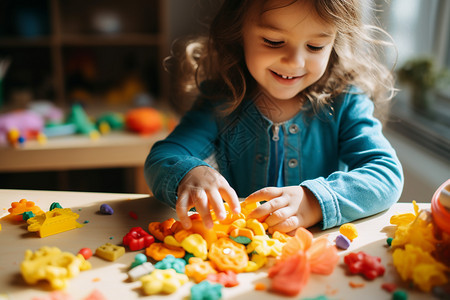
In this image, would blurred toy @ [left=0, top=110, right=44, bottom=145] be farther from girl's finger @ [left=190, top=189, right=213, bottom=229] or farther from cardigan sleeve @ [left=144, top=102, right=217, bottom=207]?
girl's finger @ [left=190, top=189, right=213, bottom=229]

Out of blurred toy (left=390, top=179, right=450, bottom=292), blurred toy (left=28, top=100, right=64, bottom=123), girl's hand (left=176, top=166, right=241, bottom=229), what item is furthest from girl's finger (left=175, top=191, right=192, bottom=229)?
blurred toy (left=28, top=100, right=64, bottom=123)

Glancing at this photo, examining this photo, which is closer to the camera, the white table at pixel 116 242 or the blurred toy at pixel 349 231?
the white table at pixel 116 242

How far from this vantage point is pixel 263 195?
665 mm

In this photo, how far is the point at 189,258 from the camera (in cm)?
58

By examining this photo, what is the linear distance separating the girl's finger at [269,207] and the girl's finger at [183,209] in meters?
0.09

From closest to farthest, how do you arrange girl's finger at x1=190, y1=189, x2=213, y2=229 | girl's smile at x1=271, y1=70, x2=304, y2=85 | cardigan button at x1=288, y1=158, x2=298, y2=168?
girl's finger at x1=190, y1=189, x2=213, y2=229 < girl's smile at x1=271, y1=70, x2=304, y2=85 < cardigan button at x1=288, y1=158, x2=298, y2=168

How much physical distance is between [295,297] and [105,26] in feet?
6.63

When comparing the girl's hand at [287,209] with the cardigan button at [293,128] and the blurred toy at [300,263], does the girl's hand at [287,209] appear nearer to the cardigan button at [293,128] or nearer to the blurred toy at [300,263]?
the blurred toy at [300,263]

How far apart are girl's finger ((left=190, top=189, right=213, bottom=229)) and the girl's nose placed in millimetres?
287

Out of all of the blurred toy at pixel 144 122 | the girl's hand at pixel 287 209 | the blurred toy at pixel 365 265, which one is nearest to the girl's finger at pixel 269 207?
the girl's hand at pixel 287 209

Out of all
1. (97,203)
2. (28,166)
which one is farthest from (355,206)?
(28,166)

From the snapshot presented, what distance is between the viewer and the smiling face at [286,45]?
0.76 meters

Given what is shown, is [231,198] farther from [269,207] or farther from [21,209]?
[21,209]

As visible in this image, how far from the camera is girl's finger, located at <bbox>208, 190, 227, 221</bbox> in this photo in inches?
24.8
